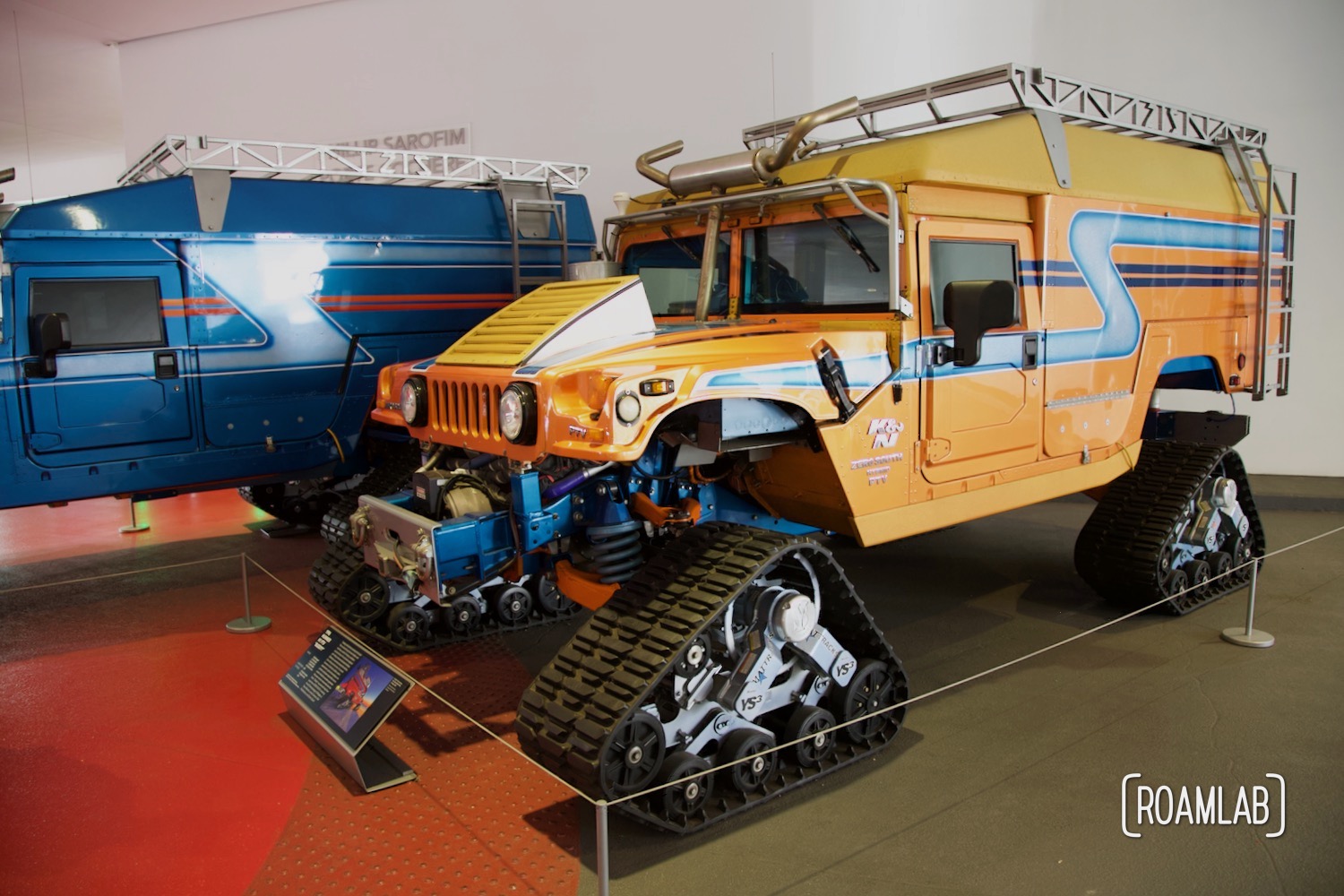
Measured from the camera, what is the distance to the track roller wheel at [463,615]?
526cm

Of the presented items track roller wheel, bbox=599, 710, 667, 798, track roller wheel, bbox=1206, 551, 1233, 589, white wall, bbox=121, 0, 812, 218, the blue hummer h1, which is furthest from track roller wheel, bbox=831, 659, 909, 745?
white wall, bbox=121, 0, 812, 218

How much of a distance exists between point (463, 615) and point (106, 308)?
10.6ft

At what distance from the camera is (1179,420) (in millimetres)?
6410

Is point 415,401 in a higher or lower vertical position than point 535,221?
lower

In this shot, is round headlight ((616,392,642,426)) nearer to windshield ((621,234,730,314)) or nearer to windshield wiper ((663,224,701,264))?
windshield ((621,234,730,314))

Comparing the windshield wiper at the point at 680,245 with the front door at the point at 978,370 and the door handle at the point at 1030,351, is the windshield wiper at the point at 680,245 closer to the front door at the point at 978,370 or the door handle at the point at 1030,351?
the front door at the point at 978,370

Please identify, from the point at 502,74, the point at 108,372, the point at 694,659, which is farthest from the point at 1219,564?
the point at 502,74

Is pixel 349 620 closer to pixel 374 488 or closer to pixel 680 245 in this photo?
pixel 374 488

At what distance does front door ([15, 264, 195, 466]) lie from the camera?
598 cm

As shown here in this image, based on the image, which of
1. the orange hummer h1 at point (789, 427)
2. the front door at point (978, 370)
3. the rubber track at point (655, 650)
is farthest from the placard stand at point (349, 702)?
the front door at point (978, 370)

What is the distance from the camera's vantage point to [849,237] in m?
4.18

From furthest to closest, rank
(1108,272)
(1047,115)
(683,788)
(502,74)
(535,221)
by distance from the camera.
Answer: (502,74), (535,221), (1108,272), (1047,115), (683,788)

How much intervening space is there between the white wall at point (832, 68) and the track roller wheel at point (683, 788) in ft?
19.0

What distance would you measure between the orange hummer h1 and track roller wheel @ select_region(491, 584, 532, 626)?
2cm
